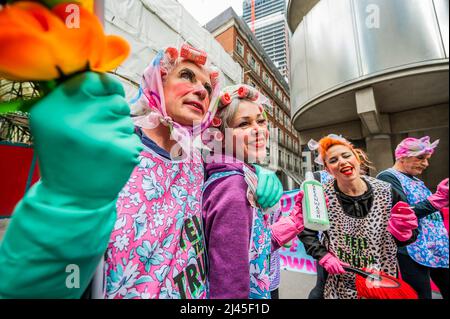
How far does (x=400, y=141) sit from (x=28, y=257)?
117cm

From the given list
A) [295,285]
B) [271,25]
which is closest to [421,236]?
[295,285]

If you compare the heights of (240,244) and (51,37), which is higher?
(51,37)

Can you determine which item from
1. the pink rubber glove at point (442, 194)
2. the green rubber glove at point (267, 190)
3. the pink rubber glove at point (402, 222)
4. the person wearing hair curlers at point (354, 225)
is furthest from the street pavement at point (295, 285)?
the green rubber glove at point (267, 190)

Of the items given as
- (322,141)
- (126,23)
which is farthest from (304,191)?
(126,23)

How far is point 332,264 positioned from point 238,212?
653mm

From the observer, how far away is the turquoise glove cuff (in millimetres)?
242

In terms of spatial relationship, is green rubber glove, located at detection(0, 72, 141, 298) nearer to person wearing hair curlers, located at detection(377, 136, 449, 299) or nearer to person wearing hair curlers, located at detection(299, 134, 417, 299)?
person wearing hair curlers, located at detection(299, 134, 417, 299)

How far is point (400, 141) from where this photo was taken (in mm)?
854

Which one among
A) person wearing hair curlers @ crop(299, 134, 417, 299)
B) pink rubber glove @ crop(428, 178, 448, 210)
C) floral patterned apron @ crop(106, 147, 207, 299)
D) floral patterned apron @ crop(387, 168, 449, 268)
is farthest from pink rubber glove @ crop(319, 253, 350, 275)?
floral patterned apron @ crop(106, 147, 207, 299)

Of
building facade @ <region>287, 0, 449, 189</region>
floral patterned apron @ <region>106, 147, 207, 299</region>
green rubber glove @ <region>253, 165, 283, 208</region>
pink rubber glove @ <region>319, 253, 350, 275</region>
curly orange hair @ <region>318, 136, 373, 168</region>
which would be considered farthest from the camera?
curly orange hair @ <region>318, 136, 373, 168</region>

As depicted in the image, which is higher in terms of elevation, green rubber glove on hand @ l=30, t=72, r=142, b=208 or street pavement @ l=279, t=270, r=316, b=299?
green rubber glove on hand @ l=30, t=72, r=142, b=208

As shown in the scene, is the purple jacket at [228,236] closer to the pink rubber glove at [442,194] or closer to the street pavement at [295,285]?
the pink rubber glove at [442,194]

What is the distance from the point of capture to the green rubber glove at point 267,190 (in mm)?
603
